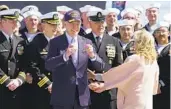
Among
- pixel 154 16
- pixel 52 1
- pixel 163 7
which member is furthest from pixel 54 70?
pixel 52 1

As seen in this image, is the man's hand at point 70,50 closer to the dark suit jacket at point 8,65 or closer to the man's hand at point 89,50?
the man's hand at point 89,50

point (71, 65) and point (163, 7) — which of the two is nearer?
point (71, 65)

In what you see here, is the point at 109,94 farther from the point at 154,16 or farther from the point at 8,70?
the point at 154,16

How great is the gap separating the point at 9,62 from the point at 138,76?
1918 mm

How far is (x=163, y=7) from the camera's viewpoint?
28.3 feet

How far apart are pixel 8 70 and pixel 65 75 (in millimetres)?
1067

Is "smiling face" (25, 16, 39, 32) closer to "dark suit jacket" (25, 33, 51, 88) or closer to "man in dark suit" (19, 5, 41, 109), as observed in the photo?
"man in dark suit" (19, 5, 41, 109)

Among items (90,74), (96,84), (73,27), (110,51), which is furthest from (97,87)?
(110,51)

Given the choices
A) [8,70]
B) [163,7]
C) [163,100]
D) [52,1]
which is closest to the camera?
[8,70]

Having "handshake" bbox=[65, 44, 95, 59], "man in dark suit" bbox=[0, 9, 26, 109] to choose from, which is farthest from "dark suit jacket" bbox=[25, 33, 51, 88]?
"handshake" bbox=[65, 44, 95, 59]

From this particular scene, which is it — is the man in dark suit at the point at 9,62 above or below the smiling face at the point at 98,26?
below

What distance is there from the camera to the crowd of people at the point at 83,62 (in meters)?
5.01

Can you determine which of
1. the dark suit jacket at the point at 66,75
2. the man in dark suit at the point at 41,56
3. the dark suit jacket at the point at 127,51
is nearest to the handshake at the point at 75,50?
the dark suit jacket at the point at 66,75

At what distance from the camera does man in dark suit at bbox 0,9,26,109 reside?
5973 millimetres
